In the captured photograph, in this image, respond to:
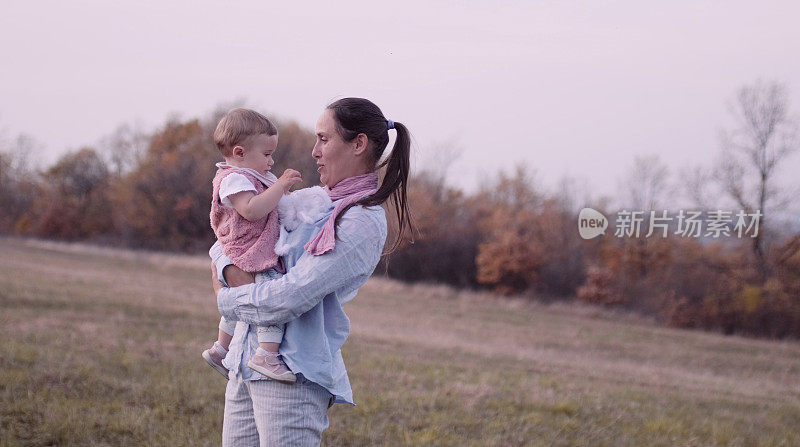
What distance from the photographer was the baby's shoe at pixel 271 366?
7.66 ft

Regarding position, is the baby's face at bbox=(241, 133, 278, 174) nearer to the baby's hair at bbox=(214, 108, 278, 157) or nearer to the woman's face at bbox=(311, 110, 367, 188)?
the baby's hair at bbox=(214, 108, 278, 157)

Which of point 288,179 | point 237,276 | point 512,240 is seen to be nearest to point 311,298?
point 237,276

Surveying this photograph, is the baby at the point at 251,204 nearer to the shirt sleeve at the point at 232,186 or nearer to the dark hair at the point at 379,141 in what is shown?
the shirt sleeve at the point at 232,186

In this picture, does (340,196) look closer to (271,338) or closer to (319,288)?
(319,288)

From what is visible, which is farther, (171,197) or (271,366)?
(171,197)

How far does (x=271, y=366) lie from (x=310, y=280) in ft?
1.08

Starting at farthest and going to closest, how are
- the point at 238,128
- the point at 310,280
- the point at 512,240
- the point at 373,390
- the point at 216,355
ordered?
the point at 512,240 < the point at 373,390 < the point at 216,355 < the point at 238,128 < the point at 310,280

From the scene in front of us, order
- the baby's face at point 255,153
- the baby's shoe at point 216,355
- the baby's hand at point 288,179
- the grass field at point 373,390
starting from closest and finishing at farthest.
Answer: the baby's hand at point 288,179
the baby's face at point 255,153
the baby's shoe at point 216,355
the grass field at point 373,390

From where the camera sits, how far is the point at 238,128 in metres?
2.72

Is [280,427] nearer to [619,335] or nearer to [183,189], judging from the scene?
[619,335]

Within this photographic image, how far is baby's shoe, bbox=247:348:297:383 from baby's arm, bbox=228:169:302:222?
452 millimetres

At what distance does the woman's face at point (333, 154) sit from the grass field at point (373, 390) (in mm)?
3363

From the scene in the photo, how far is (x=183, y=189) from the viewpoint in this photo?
41.7 meters

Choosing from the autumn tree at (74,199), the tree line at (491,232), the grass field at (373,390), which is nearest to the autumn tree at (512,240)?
the tree line at (491,232)
